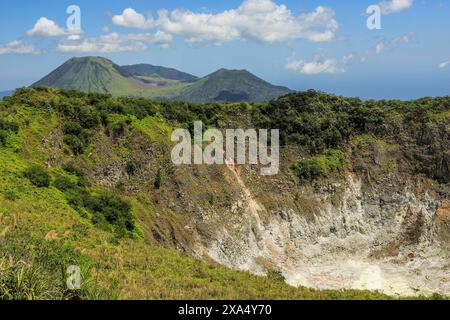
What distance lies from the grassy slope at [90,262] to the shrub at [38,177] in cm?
51

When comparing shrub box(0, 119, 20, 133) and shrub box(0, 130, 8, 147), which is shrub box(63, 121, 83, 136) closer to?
shrub box(0, 119, 20, 133)

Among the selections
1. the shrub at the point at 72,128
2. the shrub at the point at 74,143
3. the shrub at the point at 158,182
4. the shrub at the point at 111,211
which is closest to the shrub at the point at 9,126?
the shrub at the point at 74,143

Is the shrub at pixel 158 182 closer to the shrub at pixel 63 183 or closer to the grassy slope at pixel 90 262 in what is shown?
the shrub at pixel 63 183

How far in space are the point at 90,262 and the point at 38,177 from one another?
14.5m

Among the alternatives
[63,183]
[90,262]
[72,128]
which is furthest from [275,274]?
[72,128]

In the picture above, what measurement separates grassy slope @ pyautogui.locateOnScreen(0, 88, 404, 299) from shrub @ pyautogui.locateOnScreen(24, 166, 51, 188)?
1.67 ft

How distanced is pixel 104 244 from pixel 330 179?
37.5m

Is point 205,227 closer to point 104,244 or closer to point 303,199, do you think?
point 303,199

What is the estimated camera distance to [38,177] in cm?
3456

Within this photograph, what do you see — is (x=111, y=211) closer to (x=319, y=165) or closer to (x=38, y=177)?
(x=38, y=177)

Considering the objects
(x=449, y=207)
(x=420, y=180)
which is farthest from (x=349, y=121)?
(x=449, y=207)

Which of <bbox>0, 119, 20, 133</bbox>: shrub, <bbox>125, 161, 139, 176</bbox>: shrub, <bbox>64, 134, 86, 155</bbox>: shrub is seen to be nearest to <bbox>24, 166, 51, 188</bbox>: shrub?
<bbox>0, 119, 20, 133</bbox>: shrub

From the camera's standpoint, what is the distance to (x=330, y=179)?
2272 inches

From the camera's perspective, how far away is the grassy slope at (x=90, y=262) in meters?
18.6
